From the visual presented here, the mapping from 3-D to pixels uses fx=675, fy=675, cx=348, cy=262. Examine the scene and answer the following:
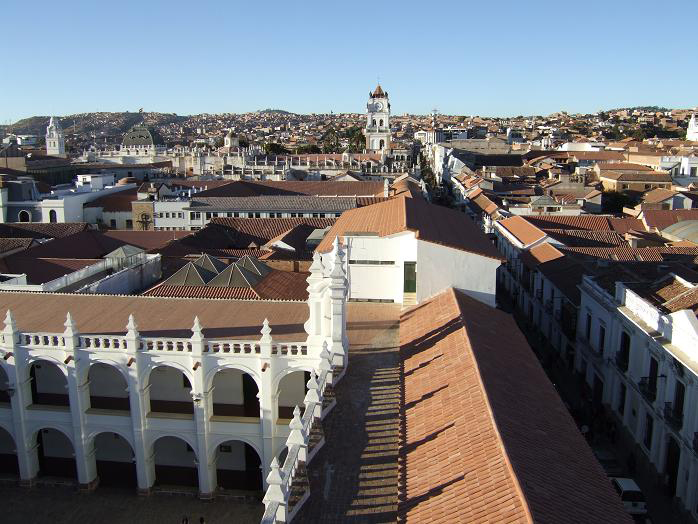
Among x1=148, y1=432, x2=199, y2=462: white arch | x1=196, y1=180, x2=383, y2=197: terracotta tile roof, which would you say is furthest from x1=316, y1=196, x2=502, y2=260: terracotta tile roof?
x1=196, y1=180, x2=383, y2=197: terracotta tile roof

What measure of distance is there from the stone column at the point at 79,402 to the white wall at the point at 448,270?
430 inches

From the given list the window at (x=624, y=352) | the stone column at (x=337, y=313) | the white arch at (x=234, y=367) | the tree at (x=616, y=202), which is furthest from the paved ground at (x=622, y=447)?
the tree at (x=616, y=202)

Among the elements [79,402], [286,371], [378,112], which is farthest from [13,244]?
[378,112]

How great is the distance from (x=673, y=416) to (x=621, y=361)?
4531mm

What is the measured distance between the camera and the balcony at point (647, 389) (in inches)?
838

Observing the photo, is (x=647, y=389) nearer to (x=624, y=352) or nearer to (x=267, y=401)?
(x=624, y=352)

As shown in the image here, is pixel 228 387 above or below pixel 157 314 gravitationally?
below

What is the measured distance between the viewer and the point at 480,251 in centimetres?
2372

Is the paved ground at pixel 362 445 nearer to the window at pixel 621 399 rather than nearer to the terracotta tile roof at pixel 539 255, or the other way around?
the window at pixel 621 399

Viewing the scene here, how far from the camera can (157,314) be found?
72.3 feet

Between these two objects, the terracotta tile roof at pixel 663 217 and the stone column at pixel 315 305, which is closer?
the stone column at pixel 315 305

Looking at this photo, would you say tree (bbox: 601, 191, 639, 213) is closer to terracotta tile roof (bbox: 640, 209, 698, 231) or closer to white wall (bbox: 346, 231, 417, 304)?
terracotta tile roof (bbox: 640, 209, 698, 231)

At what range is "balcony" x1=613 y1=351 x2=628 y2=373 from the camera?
2382 cm

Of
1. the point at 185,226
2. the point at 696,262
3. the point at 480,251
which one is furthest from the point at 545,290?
the point at 185,226
